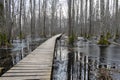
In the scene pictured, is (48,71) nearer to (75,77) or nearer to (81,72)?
(75,77)

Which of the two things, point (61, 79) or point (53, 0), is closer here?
point (61, 79)

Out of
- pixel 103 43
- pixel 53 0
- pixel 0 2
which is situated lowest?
pixel 103 43

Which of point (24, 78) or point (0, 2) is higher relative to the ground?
point (0, 2)

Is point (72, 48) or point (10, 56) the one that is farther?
point (72, 48)

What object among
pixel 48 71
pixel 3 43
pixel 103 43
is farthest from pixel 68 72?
pixel 103 43

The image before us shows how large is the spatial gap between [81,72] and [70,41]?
1524 cm

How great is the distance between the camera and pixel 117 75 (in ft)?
25.6

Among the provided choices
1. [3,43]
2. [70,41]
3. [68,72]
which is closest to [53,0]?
[70,41]

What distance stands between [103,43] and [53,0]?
127 feet

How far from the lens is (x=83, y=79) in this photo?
23.6ft

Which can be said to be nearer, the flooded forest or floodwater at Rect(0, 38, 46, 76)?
the flooded forest

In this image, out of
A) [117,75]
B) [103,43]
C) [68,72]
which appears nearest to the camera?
[117,75]

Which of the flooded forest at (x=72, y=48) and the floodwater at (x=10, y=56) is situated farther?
the floodwater at (x=10, y=56)

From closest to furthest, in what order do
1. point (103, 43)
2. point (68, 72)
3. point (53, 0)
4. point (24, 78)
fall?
1. point (24, 78)
2. point (68, 72)
3. point (103, 43)
4. point (53, 0)
